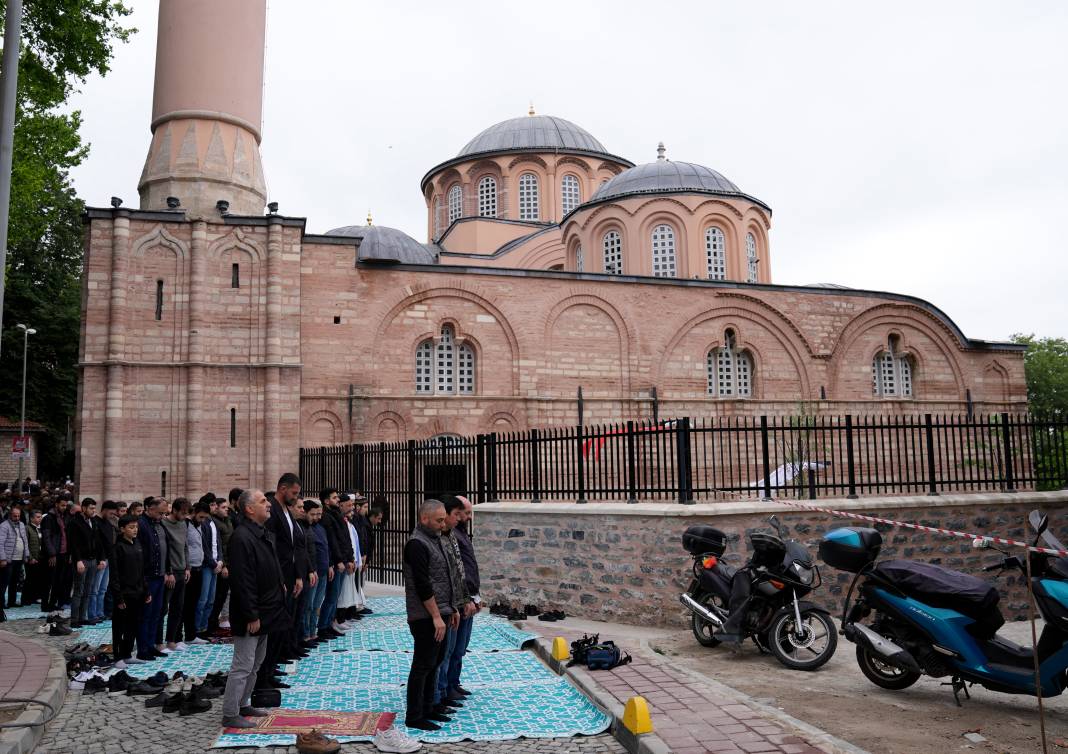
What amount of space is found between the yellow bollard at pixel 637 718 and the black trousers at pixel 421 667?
1.42 meters

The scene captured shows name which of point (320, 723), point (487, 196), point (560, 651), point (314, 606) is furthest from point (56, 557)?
point (487, 196)

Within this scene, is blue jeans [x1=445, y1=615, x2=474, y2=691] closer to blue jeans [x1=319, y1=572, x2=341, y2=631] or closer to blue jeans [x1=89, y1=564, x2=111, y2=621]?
blue jeans [x1=319, y1=572, x2=341, y2=631]

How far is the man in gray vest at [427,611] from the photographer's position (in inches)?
229

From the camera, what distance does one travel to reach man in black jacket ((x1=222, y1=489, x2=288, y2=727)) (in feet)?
18.9

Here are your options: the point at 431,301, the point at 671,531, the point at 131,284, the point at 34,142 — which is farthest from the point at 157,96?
the point at 671,531

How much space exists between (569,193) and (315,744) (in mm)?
30696

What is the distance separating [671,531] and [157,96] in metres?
18.3

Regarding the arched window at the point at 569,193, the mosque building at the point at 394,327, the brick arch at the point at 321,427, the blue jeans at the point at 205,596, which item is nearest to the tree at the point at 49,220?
the mosque building at the point at 394,327

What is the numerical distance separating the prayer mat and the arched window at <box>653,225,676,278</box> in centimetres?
2190

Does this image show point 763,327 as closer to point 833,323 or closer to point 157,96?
point 833,323

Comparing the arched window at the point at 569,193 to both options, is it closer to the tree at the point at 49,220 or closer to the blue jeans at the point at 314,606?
the tree at the point at 49,220

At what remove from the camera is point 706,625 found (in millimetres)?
8289

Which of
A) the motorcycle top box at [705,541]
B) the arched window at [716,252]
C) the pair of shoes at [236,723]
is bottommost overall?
the pair of shoes at [236,723]

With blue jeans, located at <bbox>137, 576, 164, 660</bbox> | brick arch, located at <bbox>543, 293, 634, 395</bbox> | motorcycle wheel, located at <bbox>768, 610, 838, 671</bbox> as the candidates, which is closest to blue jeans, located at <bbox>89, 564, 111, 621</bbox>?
blue jeans, located at <bbox>137, 576, 164, 660</bbox>
